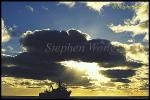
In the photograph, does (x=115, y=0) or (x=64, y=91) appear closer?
(x=115, y=0)

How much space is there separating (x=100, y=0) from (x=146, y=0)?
4.21 meters

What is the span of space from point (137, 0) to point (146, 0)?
0.87 meters

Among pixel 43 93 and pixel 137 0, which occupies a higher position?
pixel 137 0

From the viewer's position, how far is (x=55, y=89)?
609 ft

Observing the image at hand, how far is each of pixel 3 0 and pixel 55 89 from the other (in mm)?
156285

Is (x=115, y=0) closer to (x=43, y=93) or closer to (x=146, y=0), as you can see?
(x=146, y=0)

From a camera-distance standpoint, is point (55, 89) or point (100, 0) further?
point (55, 89)

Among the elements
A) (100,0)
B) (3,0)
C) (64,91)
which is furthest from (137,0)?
(64,91)

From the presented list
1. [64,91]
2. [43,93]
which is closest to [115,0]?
[64,91]

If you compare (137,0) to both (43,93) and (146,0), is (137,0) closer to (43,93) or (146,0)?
(146,0)

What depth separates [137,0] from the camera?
1240 inches

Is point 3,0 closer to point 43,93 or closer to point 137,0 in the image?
point 137,0

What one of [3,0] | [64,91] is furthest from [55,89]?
[3,0]

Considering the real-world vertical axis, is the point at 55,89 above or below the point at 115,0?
below
